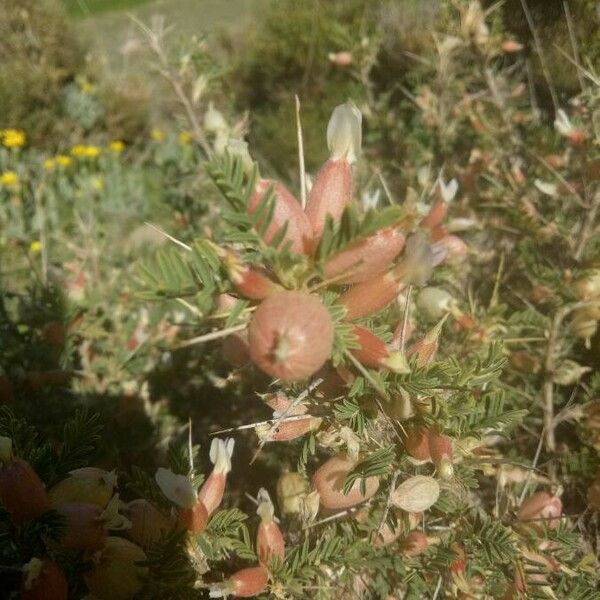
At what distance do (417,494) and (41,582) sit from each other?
457mm

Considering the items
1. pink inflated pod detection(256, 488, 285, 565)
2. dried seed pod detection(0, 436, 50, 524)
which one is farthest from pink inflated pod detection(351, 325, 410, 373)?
dried seed pod detection(0, 436, 50, 524)

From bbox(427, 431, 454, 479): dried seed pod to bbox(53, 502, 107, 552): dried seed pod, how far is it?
0.42 meters

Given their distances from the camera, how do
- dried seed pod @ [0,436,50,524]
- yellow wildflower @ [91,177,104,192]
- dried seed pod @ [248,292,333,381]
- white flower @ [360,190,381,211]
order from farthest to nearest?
yellow wildflower @ [91,177,104,192]
white flower @ [360,190,381,211]
dried seed pod @ [0,436,50,524]
dried seed pod @ [248,292,333,381]

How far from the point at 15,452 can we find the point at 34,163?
4008 mm

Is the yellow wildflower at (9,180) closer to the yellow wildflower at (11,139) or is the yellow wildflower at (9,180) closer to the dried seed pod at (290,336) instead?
the yellow wildflower at (11,139)

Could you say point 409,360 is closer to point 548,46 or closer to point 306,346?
point 306,346

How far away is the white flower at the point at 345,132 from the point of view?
700mm

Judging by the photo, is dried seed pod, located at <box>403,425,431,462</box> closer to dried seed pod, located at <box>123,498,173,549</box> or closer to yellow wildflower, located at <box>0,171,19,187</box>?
dried seed pod, located at <box>123,498,173,549</box>

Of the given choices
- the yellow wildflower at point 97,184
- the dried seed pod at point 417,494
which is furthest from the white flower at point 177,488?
the yellow wildflower at point 97,184

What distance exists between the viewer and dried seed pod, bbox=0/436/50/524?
0.66m

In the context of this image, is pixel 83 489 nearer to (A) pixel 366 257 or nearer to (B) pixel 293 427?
(B) pixel 293 427

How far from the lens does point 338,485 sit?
814 millimetres

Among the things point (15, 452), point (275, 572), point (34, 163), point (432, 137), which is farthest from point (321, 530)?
point (34, 163)

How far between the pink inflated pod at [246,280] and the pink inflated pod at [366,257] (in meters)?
0.06
